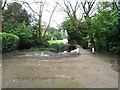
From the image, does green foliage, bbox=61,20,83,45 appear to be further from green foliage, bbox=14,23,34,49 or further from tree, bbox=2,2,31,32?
tree, bbox=2,2,31,32

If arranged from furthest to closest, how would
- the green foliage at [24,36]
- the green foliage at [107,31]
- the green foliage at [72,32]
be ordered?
1. the green foliage at [72,32]
2. the green foliage at [24,36]
3. the green foliage at [107,31]

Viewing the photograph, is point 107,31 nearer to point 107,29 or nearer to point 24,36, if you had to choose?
point 107,29

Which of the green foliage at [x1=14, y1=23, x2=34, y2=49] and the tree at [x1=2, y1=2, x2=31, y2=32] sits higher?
the tree at [x1=2, y1=2, x2=31, y2=32]

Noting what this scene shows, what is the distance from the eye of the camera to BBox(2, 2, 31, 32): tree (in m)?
16.6

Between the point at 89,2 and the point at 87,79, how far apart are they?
12.7 meters

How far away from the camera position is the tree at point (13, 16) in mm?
16641

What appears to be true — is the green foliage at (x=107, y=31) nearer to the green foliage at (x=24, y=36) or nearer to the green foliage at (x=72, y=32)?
the green foliage at (x=72, y=32)

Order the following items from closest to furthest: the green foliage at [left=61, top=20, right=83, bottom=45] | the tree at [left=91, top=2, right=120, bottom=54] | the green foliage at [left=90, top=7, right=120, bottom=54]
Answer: the green foliage at [left=90, top=7, right=120, bottom=54] → the tree at [left=91, top=2, right=120, bottom=54] → the green foliage at [left=61, top=20, right=83, bottom=45]

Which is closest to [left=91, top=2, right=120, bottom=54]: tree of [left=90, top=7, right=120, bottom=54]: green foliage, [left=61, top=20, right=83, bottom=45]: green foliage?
[left=90, top=7, right=120, bottom=54]: green foliage

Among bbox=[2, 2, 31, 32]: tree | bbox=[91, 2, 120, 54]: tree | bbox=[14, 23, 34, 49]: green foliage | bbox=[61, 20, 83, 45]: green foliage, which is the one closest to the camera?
bbox=[91, 2, 120, 54]: tree

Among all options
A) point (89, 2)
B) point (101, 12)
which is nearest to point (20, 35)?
point (89, 2)

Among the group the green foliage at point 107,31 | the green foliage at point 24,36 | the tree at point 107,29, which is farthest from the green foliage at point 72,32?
the tree at point 107,29

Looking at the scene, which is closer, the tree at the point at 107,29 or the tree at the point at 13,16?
the tree at the point at 107,29

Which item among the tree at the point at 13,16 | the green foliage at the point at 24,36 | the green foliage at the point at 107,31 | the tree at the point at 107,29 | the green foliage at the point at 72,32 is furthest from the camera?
the green foliage at the point at 72,32
